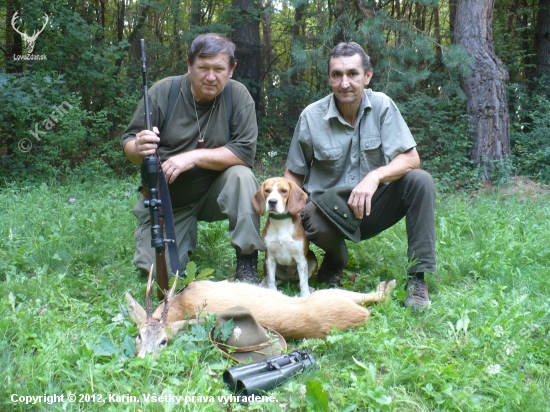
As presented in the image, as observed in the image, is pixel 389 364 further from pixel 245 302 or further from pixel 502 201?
pixel 502 201

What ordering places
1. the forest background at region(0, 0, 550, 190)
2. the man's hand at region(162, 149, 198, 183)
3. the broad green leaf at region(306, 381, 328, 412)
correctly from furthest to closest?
the forest background at region(0, 0, 550, 190), the man's hand at region(162, 149, 198, 183), the broad green leaf at region(306, 381, 328, 412)

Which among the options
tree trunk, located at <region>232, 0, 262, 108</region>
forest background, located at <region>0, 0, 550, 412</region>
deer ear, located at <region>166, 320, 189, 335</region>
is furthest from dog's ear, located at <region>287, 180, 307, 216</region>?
tree trunk, located at <region>232, 0, 262, 108</region>

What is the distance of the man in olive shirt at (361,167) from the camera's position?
3.50 m

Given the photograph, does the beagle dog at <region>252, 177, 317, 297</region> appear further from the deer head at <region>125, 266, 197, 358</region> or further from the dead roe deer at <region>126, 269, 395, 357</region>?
the deer head at <region>125, 266, 197, 358</region>

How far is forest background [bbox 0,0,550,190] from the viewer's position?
802 centimetres

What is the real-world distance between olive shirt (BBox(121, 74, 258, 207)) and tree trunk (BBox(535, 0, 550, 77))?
8.63m

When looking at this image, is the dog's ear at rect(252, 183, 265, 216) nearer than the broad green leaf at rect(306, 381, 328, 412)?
No

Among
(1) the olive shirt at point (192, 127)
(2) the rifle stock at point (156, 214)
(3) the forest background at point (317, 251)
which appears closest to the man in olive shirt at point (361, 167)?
(3) the forest background at point (317, 251)

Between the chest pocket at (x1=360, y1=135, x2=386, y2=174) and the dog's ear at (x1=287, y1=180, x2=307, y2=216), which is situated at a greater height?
the chest pocket at (x1=360, y1=135, x2=386, y2=174)

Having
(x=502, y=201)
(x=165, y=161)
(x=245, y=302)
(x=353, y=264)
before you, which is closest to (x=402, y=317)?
(x=245, y=302)

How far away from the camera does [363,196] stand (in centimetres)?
348

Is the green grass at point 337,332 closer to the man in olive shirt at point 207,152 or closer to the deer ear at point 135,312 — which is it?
the deer ear at point 135,312

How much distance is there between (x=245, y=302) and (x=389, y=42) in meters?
6.77

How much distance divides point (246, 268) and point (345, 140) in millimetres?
1258
